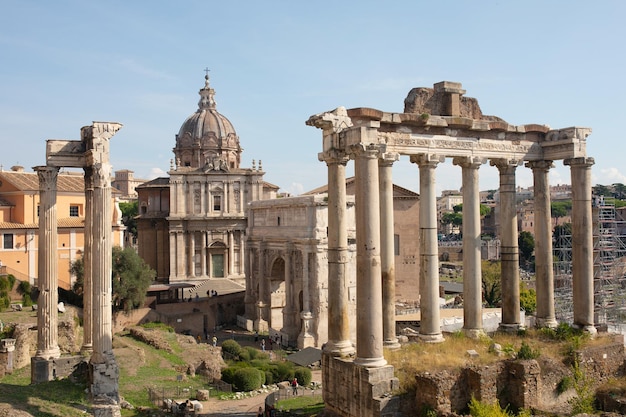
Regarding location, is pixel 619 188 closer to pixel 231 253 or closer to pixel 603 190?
pixel 603 190

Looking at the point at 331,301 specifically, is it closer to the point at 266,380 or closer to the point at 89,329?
the point at 89,329

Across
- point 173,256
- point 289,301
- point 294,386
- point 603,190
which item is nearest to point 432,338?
point 294,386

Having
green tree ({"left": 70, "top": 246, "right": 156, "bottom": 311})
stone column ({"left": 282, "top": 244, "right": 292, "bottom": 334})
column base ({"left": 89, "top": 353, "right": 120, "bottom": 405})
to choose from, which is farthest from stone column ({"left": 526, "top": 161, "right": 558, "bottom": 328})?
green tree ({"left": 70, "top": 246, "right": 156, "bottom": 311})

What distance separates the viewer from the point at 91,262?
55.5 ft

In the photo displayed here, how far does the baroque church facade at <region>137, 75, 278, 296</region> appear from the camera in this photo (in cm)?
4631

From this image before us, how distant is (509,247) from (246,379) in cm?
1169

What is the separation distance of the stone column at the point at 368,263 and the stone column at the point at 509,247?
554 centimetres

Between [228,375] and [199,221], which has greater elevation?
[199,221]

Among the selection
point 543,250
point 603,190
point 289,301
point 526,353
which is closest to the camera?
point 526,353

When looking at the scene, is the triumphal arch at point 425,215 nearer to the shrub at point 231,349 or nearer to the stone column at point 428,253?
the stone column at point 428,253

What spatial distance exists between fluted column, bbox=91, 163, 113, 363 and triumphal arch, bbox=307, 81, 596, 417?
622 cm

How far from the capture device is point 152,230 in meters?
48.8

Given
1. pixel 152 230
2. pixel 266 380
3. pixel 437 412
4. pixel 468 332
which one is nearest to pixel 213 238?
pixel 152 230

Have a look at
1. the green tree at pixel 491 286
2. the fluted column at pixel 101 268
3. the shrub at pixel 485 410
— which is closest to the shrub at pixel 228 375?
the fluted column at pixel 101 268
